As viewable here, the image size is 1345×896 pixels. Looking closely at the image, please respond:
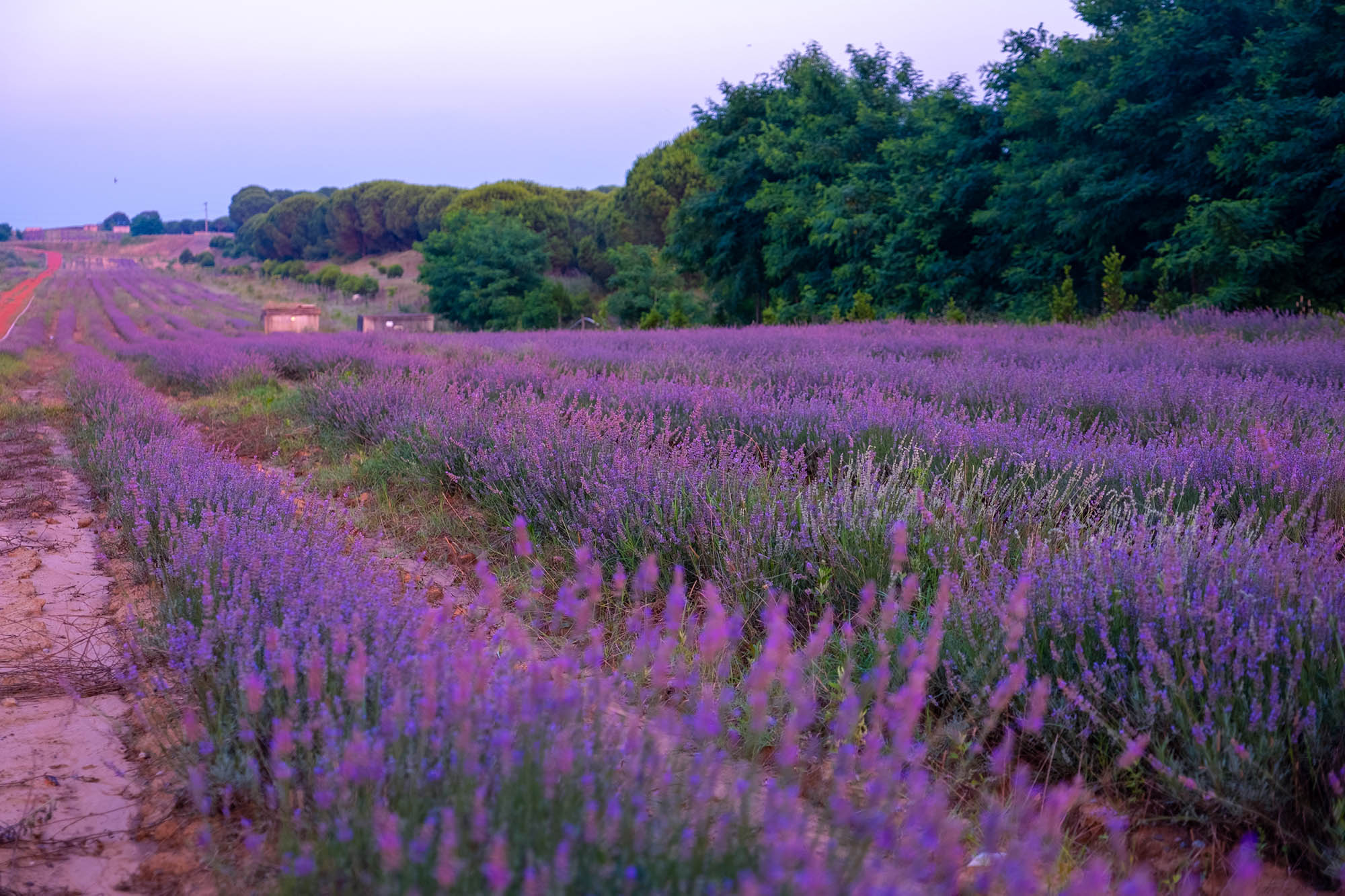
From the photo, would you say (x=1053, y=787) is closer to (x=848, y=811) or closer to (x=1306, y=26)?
(x=848, y=811)

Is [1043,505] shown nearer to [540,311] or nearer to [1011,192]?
[1011,192]

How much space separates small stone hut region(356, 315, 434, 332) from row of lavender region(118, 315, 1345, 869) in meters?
17.9

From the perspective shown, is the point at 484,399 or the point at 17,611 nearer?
the point at 17,611

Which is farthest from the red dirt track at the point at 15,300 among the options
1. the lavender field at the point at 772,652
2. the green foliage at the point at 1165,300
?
the green foliage at the point at 1165,300

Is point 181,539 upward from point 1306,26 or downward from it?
downward

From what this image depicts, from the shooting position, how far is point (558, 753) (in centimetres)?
138

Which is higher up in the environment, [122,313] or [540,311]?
[540,311]

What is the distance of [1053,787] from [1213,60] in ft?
57.3

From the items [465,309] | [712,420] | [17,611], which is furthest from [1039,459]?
[465,309]

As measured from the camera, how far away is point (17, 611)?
3312 millimetres

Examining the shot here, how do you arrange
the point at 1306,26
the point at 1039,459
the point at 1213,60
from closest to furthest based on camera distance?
the point at 1039,459 < the point at 1306,26 < the point at 1213,60

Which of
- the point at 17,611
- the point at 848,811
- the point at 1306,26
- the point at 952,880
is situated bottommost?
the point at 17,611

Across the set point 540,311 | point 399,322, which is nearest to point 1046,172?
point 399,322

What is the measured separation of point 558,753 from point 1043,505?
259cm
